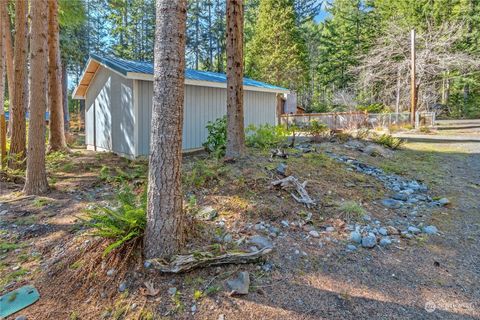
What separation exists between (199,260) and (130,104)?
596 cm

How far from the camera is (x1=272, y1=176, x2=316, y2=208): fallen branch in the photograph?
3797mm

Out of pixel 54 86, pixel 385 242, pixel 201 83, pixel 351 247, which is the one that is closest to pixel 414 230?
pixel 385 242

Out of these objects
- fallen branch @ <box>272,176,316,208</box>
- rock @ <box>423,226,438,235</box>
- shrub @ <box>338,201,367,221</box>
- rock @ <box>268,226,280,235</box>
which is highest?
fallen branch @ <box>272,176,316,208</box>

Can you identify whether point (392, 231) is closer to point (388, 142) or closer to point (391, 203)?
point (391, 203)

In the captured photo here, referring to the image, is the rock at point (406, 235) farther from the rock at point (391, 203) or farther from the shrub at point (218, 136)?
the shrub at point (218, 136)

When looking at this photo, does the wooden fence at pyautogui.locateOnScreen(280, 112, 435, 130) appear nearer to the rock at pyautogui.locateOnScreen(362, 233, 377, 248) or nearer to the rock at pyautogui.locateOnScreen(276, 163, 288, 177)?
the rock at pyautogui.locateOnScreen(276, 163, 288, 177)

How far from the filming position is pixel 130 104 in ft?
24.3

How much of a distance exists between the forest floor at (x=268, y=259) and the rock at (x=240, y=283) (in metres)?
0.05

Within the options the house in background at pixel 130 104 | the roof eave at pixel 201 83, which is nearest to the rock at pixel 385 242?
the house in background at pixel 130 104

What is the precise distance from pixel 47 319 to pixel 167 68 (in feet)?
6.21

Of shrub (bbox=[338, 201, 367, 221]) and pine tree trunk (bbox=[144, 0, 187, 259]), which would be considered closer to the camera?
pine tree trunk (bbox=[144, 0, 187, 259])

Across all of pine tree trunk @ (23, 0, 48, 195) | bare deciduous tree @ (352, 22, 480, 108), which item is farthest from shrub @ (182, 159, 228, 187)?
bare deciduous tree @ (352, 22, 480, 108)

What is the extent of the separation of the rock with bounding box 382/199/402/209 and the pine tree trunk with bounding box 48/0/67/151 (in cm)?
809

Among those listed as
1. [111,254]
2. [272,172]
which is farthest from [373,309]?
[272,172]
